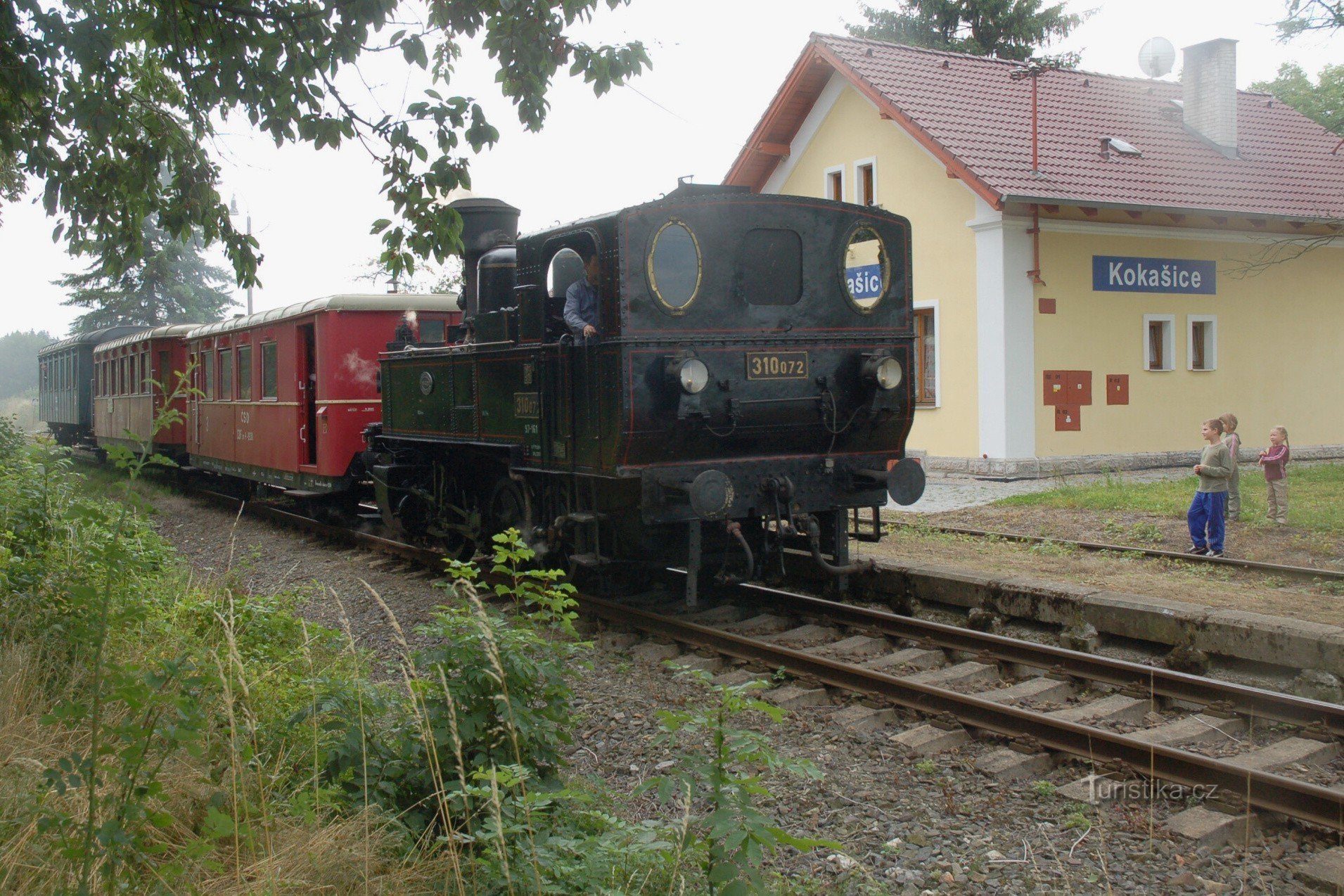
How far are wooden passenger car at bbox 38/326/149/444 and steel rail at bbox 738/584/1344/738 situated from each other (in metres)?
20.2

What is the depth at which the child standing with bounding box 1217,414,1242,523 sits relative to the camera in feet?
32.3

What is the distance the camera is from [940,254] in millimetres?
17828

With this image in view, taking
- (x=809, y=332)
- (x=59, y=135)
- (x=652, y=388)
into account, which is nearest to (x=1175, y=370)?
Result: (x=809, y=332)

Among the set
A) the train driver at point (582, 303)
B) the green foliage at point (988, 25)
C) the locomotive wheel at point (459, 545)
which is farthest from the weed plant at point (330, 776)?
the green foliage at point (988, 25)

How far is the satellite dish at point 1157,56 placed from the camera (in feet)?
68.8

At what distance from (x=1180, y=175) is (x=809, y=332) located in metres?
14.3

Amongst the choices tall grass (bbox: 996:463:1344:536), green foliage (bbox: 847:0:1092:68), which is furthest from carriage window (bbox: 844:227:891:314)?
green foliage (bbox: 847:0:1092:68)

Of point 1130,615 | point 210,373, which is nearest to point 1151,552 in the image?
point 1130,615

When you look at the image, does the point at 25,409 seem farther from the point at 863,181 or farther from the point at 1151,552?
the point at 1151,552

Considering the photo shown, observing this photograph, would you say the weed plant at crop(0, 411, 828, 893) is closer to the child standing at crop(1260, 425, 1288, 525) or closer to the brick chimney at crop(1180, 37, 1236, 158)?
the child standing at crop(1260, 425, 1288, 525)

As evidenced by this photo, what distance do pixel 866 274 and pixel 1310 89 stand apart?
175 feet

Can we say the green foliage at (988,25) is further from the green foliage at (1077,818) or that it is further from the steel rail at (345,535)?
the green foliage at (1077,818)

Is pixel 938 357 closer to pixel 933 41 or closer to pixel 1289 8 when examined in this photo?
pixel 1289 8

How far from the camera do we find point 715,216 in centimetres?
726
